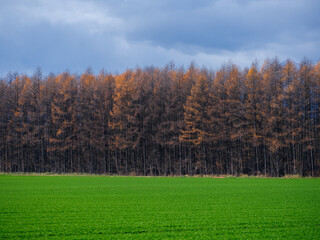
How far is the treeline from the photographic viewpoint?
1553 inches

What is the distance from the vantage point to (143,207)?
1283 cm

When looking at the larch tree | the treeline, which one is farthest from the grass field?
the larch tree

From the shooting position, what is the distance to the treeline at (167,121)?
3944cm

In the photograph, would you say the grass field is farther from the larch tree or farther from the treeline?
the larch tree

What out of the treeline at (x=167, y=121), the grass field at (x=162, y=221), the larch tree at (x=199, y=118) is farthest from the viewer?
the larch tree at (x=199, y=118)

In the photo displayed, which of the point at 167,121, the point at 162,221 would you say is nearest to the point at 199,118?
the point at 167,121

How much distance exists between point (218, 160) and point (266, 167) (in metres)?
6.45

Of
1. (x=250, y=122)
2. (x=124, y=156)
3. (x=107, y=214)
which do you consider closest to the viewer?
(x=107, y=214)

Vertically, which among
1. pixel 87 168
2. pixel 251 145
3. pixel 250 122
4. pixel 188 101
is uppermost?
pixel 188 101

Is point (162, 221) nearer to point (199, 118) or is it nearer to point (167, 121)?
point (199, 118)

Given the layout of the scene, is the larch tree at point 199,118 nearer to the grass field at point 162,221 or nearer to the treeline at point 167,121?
the treeline at point 167,121

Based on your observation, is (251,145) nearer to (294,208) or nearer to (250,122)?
(250,122)

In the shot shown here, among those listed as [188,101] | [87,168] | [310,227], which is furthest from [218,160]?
[310,227]

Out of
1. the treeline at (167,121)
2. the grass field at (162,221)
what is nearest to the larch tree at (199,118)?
the treeline at (167,121)
